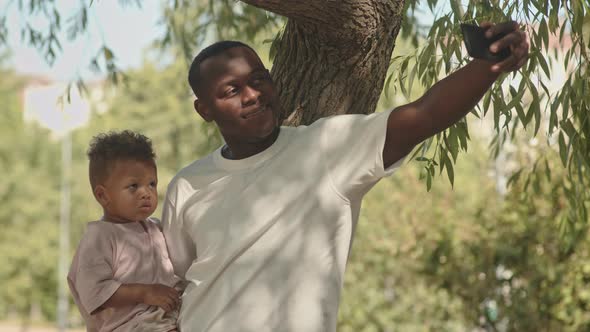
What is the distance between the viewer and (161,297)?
277cm

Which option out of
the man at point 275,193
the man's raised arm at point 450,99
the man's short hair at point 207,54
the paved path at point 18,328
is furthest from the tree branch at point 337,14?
the paved path at point 18,328

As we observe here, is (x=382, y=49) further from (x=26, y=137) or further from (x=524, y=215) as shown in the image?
(x=26, y=137)

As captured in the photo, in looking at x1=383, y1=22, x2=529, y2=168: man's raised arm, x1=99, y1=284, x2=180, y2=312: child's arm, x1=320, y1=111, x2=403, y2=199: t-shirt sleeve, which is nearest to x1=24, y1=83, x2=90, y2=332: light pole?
x1=99, y1=284, x2=180, y2=312: child's arm

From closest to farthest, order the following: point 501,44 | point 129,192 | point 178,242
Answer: point 501,44 → point 178,242 → point 129,192

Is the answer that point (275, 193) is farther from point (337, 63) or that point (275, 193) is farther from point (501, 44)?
point (337, 63)

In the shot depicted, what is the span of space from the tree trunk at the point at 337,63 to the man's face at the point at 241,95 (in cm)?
61

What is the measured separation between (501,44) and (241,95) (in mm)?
712

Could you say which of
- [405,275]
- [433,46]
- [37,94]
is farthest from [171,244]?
[37,94]

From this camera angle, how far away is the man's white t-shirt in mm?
2488

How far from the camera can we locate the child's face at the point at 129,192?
296 centimetres

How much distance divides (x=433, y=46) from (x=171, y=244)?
151cm

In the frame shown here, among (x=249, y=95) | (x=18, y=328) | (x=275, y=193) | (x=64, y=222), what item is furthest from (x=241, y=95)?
(x=18, y=328)

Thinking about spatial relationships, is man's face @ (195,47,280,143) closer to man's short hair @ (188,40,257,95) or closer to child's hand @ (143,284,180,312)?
man's short hair @ (188,40,257,95)

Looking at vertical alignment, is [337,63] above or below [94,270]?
above
